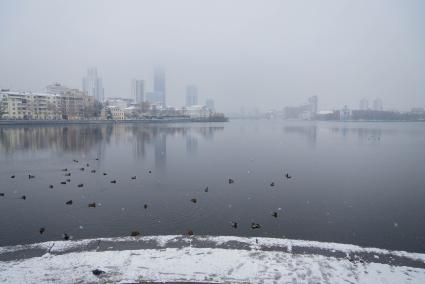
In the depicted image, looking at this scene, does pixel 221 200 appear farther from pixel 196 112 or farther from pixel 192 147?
pixel 196 112

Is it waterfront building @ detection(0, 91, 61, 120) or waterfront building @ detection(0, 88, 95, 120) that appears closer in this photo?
waterfront building @ detection(0, 91, 61, 120)

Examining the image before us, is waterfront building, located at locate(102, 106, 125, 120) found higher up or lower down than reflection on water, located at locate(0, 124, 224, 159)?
higher up

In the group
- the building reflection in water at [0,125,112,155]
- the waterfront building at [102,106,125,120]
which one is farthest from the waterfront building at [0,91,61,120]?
the building reflection in water at [0,125,112,155]

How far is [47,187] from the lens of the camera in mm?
16297

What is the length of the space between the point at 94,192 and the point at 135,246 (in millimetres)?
7428

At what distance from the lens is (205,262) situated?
7.99 meters

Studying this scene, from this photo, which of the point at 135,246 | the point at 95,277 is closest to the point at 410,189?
the point at 135,246

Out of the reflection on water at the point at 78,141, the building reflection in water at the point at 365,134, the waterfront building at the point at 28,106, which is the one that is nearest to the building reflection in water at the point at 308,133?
the building reflection in water at the point at 365,134

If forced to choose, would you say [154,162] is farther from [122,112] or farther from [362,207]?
[122,112]

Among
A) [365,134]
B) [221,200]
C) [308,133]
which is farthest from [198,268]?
[365,134]

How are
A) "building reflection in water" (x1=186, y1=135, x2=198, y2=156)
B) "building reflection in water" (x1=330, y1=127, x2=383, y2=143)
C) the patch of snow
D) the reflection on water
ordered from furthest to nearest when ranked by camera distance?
"building reflection in water" (x1=330, y1=127, x2=383, y2=143) → the reflection on water → "building reflection in water" (x1=186, y1=135, x2=198, y2=156) → the patch of snow

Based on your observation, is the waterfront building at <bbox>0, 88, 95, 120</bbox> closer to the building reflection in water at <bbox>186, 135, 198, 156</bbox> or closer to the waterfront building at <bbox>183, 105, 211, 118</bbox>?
the waterfront building at <bbox>183, 105, 211, 118</bbox>

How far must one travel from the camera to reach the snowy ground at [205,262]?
7.31 metres

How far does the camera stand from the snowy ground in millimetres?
7309
